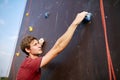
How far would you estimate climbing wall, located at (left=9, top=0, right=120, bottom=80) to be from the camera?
3.84 ft

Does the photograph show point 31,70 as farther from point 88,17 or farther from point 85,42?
point 88,17

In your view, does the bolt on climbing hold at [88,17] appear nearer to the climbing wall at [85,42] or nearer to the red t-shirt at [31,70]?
the climbing wall at [85,42]

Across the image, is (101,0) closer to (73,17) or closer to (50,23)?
(73,17)

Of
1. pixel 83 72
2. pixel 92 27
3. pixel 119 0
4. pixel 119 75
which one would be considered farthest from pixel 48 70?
pixel 119 0

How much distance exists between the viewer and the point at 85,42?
1306 mm

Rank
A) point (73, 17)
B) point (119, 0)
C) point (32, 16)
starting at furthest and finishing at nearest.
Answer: point (32, 16)
point (73, 17)
point (119, 0)

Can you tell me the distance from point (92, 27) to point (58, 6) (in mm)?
524

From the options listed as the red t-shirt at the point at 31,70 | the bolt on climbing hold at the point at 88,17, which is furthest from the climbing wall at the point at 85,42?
the red t-shirt at the point at 31,70

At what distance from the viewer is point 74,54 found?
53.6 inches

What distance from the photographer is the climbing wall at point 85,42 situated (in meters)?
1.17

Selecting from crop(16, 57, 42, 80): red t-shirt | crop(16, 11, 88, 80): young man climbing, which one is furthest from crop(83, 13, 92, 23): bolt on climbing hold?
crop(16, 57, 42, 80): red t-shirt

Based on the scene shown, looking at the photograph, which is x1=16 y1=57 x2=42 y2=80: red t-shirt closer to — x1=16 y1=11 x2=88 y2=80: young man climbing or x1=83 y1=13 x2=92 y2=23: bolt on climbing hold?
x1=16 y1=11 x2=88 y2=80: young man climbing

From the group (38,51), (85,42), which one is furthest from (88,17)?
(38,51)

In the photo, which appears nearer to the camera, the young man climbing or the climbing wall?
the climbing wall
